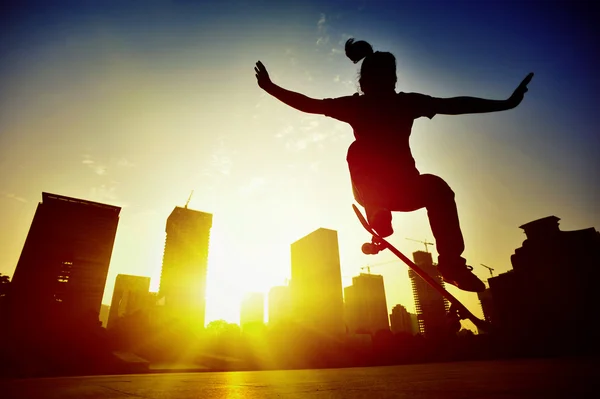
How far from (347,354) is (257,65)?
130 ft

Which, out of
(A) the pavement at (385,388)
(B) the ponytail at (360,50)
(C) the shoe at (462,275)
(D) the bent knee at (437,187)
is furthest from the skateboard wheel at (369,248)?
(B) the ponytail at (360,50)

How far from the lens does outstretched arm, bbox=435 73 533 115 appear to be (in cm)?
335

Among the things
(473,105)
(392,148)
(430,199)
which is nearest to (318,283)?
(430,199)

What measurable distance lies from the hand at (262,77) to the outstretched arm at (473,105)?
2.19m

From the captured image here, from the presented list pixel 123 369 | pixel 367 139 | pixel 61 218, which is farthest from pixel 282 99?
pixel 61 218

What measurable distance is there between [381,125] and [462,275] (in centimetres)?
210

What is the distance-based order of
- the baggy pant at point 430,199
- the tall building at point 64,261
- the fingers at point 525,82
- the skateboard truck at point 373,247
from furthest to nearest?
the tall building at point 64,261
the skateboard truck at point 373,247
the fingers at point 525,82
the baggy pant at point 430,199

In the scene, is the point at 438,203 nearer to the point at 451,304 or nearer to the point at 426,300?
the point at 451,304

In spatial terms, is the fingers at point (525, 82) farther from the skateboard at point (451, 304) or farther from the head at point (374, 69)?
the skateboard at point (451, 304)

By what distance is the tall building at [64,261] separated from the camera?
368ft

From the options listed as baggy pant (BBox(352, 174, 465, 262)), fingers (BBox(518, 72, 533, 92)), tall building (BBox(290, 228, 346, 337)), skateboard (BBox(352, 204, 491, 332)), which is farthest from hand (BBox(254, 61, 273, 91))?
tall building (BBox(290, 228, 346, 337))

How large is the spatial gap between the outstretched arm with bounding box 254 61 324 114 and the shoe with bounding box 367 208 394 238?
1490 millimetres

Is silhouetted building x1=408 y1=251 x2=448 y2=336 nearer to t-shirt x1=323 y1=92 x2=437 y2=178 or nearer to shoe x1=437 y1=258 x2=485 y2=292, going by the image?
shoe x1=437 y1=258 x2=485 y2=292

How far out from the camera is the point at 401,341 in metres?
29.3
